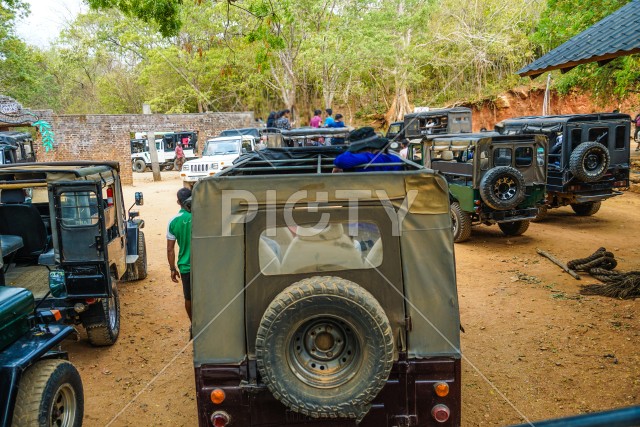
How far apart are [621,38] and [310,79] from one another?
29509 millimetres

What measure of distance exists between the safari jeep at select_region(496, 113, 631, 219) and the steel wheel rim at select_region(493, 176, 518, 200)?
6.80 ft

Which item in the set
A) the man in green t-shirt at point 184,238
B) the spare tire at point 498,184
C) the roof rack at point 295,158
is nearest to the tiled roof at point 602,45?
the spare tire at point 498,184

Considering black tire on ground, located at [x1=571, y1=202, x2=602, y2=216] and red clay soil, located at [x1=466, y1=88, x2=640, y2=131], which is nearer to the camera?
black tire on ground, located at [x1=571, y1=202, x2=602, y2=216]

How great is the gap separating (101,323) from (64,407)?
2.02 metres

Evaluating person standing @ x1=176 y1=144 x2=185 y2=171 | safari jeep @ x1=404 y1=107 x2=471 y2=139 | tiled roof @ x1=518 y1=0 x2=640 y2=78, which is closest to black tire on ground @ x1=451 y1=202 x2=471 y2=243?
tiled roof @ x1=518 y1=0 x2=640 y2=78

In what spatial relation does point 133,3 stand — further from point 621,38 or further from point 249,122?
point 249,122

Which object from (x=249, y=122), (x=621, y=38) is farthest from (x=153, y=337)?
(x=249, y=122)

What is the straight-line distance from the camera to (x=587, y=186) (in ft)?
37.7

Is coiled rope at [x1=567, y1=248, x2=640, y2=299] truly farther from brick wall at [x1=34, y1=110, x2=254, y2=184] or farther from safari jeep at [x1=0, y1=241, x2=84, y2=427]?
brick wall at [x1=34, y1=110, x2=254, y2=184]

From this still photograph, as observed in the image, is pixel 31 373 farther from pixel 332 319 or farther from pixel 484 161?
pixel 484 161

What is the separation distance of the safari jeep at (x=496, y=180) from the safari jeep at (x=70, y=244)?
6.04 meters

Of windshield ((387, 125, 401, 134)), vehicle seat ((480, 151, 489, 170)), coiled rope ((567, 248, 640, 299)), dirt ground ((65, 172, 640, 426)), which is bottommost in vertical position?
dirt ground ((65, 172, 640, 426))

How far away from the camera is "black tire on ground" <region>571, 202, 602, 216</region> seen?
12.6 metres

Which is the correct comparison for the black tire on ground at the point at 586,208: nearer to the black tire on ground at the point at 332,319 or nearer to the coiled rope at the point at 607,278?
the coiled rope at the point at 607,278
